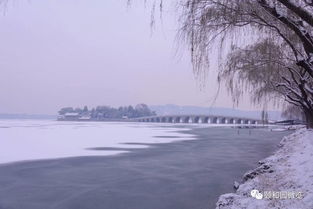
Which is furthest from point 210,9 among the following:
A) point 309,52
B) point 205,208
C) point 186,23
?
point 205,208

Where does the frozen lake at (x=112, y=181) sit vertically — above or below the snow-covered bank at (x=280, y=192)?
below

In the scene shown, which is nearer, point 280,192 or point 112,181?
point 280,192

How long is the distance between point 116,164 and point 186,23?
10765mm

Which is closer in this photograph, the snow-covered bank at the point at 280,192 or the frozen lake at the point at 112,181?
the snow-covered bank at the point at 280,192

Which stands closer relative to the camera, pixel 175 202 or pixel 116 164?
pixel 175 202

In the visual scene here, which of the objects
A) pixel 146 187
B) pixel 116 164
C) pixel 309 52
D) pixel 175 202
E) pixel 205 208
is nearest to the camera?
pixel 309 52

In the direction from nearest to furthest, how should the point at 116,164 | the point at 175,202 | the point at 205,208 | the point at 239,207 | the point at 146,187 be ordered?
the point at 239,207, the point at 205,208, the point at 175,202, the point at 146,187, the point at 116,164

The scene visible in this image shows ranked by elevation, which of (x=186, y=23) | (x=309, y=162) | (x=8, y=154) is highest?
(x=186, y=23)

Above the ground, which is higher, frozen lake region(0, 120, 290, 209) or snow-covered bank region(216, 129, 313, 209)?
snow-covered bank region(216, 129, 313, 209)

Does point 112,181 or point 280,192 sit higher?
point 280,192

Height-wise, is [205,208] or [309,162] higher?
[309,162]

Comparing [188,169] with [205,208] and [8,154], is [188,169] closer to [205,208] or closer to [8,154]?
[205,208]

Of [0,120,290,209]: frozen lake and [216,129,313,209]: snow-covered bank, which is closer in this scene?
[216,129,313,209]: snow-covered bank

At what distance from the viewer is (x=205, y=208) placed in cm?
817
